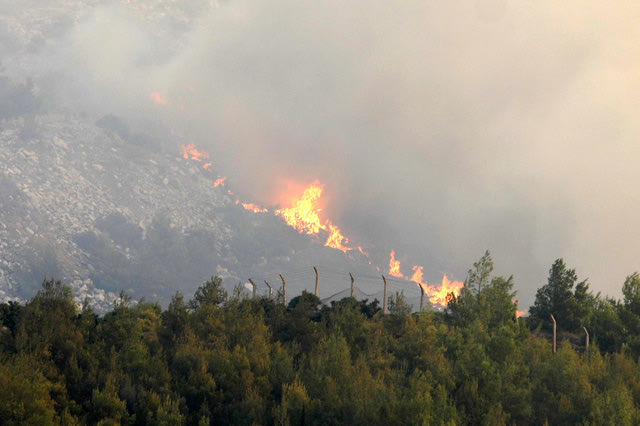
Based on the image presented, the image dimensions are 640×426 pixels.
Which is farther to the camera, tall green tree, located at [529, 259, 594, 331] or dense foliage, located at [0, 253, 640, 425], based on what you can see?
tall green tree, located at [529, 259, 594, 331]

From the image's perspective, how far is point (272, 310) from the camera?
225 ft

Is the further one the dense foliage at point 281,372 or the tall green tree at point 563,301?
the tall green tree at point 563,301

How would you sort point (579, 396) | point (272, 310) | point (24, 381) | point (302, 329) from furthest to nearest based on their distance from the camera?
point (272, 310), point (302, 329), point (579, 396), point (24, 381)

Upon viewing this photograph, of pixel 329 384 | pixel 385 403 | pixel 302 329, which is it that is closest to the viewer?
pixel 385 403

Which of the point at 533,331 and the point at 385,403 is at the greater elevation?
the point at 533,331

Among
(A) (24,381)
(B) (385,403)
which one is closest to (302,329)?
(B) (385,403)

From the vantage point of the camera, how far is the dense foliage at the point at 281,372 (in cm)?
4153

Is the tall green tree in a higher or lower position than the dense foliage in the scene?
higher

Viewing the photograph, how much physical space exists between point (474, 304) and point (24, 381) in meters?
51.9

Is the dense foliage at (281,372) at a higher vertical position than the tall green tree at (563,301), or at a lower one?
lower

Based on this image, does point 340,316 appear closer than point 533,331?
Yes

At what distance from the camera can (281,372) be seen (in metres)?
49.0

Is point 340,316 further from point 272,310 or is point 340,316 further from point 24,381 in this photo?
point 24,381

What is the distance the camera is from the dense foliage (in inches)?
1635
